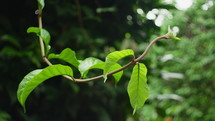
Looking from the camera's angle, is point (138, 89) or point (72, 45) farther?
point (72, 45)

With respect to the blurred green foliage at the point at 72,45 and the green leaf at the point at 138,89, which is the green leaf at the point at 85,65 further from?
the blurred green foliage at the point at 72,45

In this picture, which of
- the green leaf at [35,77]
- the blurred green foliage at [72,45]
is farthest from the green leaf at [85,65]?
the blurred green foliage at [72,45]

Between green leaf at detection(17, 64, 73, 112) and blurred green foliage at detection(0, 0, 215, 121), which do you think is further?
blurred green foliage at detection(0, 0, 215, 121)

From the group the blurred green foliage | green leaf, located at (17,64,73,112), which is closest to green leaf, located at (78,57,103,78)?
green leaf, located at (17,64,73,112)

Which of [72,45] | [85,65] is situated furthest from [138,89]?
[72,45]

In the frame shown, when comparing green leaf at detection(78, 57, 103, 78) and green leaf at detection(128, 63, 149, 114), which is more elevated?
green leaf at detection(78, 57, 103, 78)

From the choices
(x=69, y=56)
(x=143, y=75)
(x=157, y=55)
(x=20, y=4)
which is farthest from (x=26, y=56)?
(x=157, y=55)

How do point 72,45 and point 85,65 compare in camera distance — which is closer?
point 85,65

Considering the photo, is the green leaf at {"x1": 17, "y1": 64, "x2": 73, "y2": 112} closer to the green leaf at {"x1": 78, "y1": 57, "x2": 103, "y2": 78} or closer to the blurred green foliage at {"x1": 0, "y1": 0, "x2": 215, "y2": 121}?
the green leaf at {"x1": 78, "y1": 57, "x2": 103, "y2": 78}

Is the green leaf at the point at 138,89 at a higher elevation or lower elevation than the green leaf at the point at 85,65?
lower

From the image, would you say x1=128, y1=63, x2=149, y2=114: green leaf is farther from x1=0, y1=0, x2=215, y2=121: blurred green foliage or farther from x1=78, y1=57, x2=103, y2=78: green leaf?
x1=0, y1=0, x2=215, y2=121: blurred green foliage

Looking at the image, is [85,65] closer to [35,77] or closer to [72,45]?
[35,77]

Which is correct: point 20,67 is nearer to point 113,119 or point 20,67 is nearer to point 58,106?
point 58,106

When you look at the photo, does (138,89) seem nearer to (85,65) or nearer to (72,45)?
(85,65)
